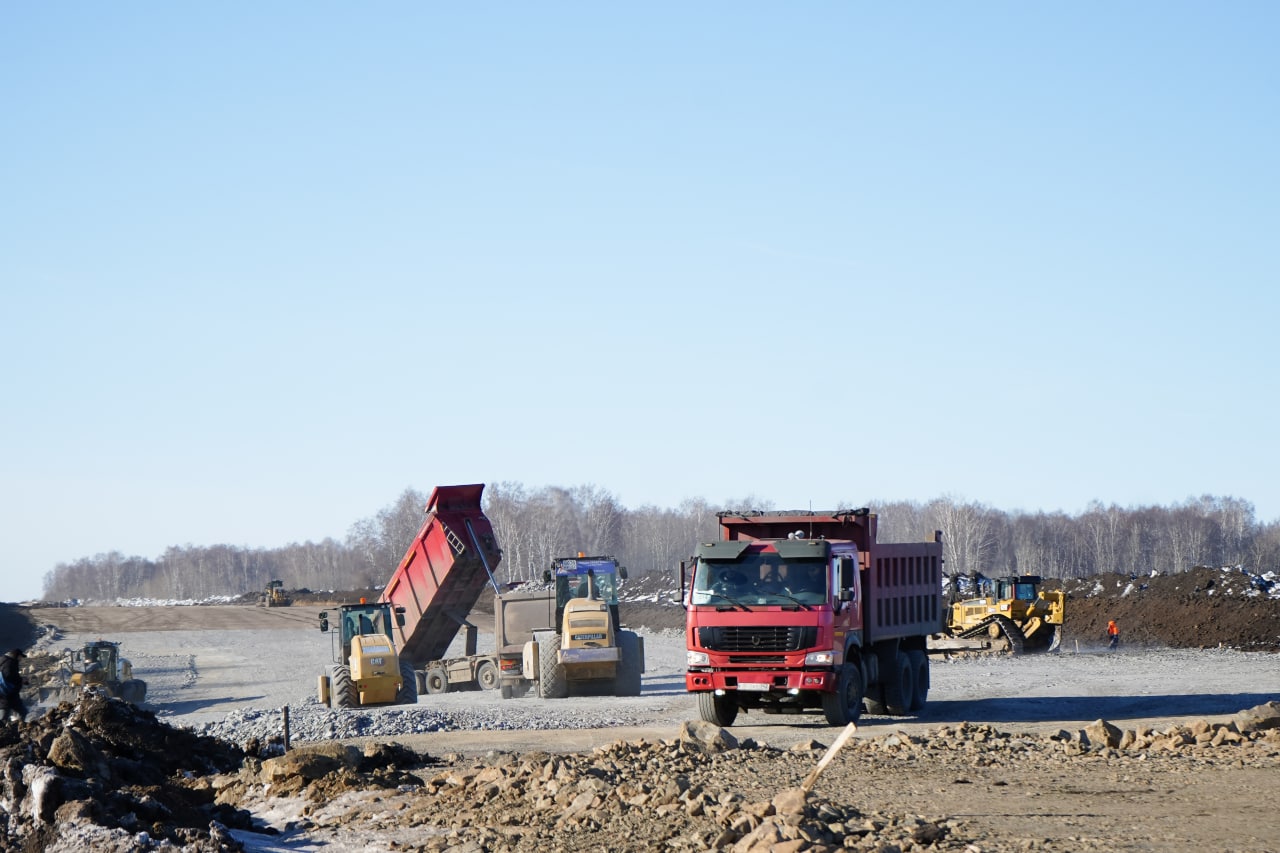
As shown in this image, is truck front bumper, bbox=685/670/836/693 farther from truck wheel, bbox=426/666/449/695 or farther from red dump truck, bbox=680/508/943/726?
truck wheel, bbox=426/666/449/695

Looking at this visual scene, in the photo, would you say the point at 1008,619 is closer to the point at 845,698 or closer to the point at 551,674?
the point at 551,674

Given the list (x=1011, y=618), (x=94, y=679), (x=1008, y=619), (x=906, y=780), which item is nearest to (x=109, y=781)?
(x=906, y=780)

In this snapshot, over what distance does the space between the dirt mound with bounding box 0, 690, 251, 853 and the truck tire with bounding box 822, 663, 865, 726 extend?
812 centimetres

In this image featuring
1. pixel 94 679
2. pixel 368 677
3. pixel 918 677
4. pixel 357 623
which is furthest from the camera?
pixel 94 679

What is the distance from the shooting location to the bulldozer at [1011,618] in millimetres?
37594

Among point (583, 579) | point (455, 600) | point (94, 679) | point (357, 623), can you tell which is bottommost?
point (94, 679)

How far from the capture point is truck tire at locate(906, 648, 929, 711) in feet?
72.9

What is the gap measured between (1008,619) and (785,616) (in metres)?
21.4

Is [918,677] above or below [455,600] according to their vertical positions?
below

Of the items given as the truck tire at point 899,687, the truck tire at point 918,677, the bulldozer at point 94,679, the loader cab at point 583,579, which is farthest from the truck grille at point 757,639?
the bulldozer at point 94,679

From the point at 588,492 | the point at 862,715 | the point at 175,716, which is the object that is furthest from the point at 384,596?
the point at 588,492

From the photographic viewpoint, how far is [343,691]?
2531 cm

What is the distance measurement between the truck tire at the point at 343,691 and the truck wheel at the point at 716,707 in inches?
340

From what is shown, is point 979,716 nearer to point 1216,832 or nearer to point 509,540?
point 1216,832
